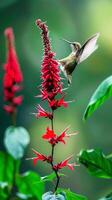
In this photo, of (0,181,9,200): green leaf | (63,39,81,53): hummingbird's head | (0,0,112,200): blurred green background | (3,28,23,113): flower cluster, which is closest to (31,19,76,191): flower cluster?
(63,39,81,53): hummingbird's head

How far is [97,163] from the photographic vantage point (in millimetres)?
1931

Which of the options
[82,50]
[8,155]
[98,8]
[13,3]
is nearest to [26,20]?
[13,3]

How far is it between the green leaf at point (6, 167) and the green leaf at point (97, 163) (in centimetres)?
97

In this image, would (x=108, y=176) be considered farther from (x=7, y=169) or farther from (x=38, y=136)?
(x=38, y=136)

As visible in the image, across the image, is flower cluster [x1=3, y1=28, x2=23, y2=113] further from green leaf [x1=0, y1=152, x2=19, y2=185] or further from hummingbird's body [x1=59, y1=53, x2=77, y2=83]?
hummingbird's body [x1=59, y1=53, x2=77, y2=83]

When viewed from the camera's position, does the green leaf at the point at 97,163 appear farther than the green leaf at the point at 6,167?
No

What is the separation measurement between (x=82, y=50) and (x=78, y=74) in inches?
380

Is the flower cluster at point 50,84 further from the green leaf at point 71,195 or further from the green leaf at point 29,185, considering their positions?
the green leaf at point 29,185

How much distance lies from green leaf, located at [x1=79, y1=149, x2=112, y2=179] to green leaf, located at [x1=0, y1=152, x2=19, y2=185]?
3.17ft

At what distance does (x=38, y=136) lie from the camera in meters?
10.8

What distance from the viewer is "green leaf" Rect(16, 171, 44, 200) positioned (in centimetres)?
278

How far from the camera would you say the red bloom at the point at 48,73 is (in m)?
1.80

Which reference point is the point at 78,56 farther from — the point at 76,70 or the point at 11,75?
the point at 76,70

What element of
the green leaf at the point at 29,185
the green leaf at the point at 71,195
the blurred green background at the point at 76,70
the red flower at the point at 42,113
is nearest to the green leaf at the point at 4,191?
the green leaf at the point at 29,185
